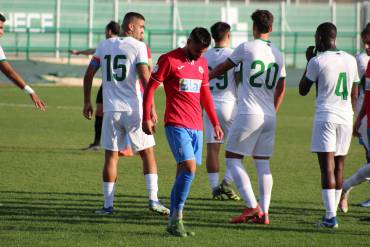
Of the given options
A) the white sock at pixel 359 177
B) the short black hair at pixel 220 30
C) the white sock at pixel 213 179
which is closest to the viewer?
the white sock at pixel 359 177

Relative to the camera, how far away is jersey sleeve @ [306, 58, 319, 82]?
10258 mm

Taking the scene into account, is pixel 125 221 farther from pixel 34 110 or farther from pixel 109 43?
pixel 34 110

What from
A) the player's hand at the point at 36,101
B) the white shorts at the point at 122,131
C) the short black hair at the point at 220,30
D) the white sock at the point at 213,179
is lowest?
the white sock at the point at 213,179

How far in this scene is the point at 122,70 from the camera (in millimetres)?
10969

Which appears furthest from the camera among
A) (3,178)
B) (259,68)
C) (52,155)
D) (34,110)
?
(34,110)

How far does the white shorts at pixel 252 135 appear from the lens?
10.4m

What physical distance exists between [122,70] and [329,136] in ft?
8.07

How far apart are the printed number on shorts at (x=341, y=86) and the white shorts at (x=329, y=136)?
336 millimetres

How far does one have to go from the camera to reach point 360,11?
168ft

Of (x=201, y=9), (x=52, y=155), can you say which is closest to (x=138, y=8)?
(x=201, y=9)

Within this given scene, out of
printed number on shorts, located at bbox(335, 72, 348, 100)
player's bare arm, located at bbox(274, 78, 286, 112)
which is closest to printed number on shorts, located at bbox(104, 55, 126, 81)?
player's bare arm, located at bbox(274, 78, 286, 112)

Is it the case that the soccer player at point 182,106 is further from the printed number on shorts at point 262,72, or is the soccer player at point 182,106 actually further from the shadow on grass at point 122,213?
the shadow on grass at point 122,213

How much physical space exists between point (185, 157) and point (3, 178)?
512 centimetres

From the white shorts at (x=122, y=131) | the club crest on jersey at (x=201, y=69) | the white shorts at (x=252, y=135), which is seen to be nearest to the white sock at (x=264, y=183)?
the white shorts at (x=252, y=135)
